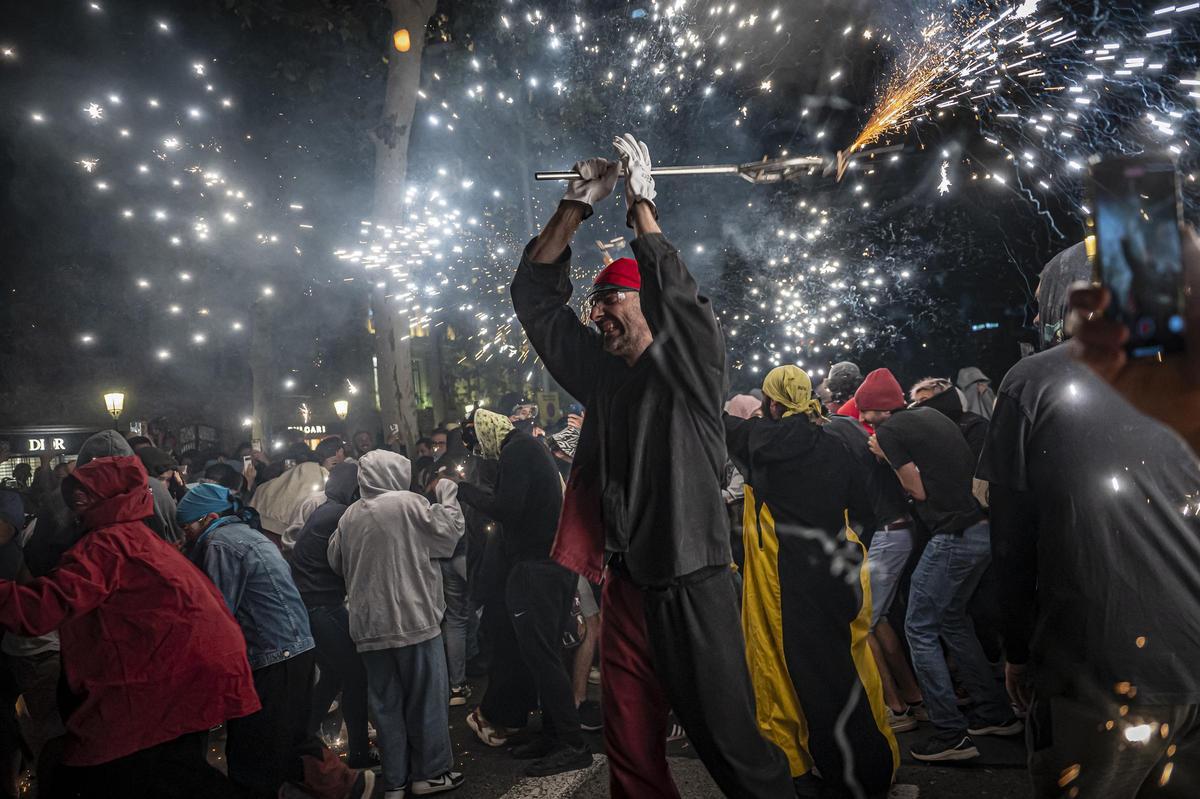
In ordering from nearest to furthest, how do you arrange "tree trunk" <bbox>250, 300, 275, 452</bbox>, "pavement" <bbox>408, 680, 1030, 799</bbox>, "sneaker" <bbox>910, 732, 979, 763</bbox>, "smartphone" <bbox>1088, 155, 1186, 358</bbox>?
"smartphone" <bbox>1088, 155, 1186, 358</bbox> < "pavement" <bbox>408, 680, 1030, 799</bbox> < "sneaker" <bbox>910, 732, 979, 763</bbox> < "tree trunk" <bbox>250, 300, 275, 452</bbox>

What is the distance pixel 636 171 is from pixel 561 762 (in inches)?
156

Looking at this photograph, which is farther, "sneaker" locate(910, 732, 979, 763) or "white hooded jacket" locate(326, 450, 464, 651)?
"white hooded jacket" locate(326, 450, 464, 651)

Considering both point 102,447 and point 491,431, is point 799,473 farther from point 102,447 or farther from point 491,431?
point 102,447

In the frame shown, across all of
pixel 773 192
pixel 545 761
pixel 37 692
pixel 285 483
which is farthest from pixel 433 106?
pixel 545 761

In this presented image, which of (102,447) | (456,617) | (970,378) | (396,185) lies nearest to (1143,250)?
(456,617)

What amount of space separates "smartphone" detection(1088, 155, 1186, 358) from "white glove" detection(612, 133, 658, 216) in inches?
71.8

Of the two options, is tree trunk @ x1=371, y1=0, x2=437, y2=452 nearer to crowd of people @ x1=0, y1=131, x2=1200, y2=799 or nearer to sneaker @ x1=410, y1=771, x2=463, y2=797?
crowd of people @ x1=0, y1=131, x2=1200, y2=799

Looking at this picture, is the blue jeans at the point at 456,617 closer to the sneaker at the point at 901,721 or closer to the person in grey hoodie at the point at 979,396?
the sneaker at the point at 901,721

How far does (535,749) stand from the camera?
16.9ft

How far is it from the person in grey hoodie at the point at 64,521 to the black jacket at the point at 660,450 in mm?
4165

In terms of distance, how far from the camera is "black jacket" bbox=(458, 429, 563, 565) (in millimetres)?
5309

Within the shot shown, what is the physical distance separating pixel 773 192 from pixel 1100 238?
776 inches

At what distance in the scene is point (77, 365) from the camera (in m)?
27.9

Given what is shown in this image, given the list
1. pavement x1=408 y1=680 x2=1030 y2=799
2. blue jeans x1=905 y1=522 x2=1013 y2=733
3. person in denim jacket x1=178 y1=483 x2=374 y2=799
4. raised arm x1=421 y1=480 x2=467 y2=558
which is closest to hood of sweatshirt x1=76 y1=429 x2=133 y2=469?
person in denim jacket x1=178 y1=483 x2=374 y2=799
